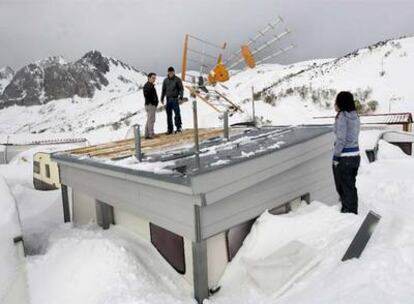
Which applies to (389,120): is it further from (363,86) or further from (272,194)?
(272,194)

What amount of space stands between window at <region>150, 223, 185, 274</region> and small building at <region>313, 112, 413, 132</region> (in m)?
14.4

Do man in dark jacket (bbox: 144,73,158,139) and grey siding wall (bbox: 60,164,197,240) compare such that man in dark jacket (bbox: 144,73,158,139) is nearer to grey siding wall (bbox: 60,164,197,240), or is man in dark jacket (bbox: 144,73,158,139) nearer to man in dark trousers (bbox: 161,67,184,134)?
man in dark trousers (bbox: 161,67,184,134)

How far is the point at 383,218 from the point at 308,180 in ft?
5.39

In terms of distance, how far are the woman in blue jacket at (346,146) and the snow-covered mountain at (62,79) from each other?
Answer: 124 m

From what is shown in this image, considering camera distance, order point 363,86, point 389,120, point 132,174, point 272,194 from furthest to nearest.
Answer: point 363,86 < point 389,120 < point 272,194 < point 132,174

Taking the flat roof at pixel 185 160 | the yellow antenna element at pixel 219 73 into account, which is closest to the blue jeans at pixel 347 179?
the flat roof at pixel 185 160

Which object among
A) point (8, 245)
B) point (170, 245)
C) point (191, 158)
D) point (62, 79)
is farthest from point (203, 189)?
point (62, 79)

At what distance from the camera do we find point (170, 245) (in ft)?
18.1

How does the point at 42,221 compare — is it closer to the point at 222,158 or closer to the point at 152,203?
the point at 152,203

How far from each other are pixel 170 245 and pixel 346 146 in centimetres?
319

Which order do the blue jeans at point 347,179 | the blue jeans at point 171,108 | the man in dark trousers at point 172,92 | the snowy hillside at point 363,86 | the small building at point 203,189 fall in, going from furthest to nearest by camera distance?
1. the snowy hillside at point 363,86
2. the blue jeans at point 171,108
3. the man in dark trousers at point 172,92
4. the blue jeans at point 347,179
5. the small building at point 203,189

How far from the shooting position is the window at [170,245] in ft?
17.5

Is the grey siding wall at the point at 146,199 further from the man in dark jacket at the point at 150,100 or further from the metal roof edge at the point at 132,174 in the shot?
the man in dark jacket at the point at 150,100

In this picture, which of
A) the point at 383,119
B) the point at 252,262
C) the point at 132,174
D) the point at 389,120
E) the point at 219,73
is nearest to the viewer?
the point at 252,262
